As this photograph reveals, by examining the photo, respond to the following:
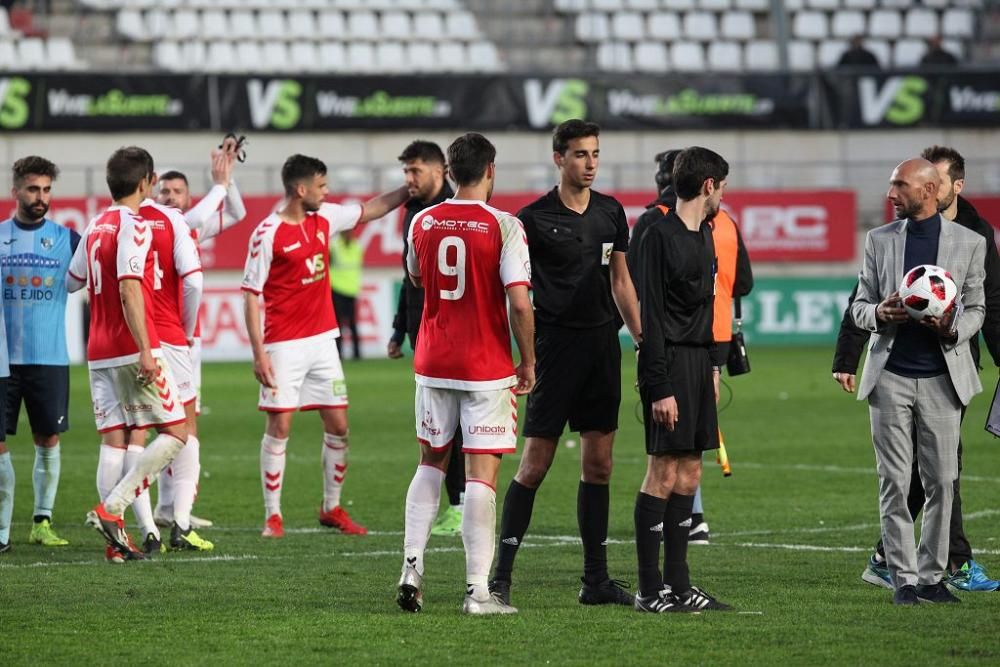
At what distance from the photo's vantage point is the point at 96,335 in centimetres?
928

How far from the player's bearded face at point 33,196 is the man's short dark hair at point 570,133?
3796 millimetres

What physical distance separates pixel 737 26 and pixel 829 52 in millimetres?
2032

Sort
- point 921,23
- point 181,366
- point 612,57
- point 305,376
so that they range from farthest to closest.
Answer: point 921,23 → point 612,57 → point 305,376 → point 181,366

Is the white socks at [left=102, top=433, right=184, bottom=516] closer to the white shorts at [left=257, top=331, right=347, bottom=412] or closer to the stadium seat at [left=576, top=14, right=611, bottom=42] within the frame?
the white shorts at [left=257, top=331, right=347, bottom=412]

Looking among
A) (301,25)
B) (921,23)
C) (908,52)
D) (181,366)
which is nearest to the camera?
(181,366)

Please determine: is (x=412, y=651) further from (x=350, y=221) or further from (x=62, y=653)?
(x=350, y=221)

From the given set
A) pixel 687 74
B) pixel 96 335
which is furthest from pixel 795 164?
pixel 96 335

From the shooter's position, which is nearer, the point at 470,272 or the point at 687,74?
the point at 470,272

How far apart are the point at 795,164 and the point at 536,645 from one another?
82.1ft

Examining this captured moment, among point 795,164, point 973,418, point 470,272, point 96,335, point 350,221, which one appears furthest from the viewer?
point 795,164

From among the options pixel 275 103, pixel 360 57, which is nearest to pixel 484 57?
pixel 360 57

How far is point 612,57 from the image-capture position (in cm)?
3269

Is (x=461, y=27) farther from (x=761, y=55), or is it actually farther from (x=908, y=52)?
(x=908, y=52)

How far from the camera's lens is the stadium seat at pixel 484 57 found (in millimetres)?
31906
